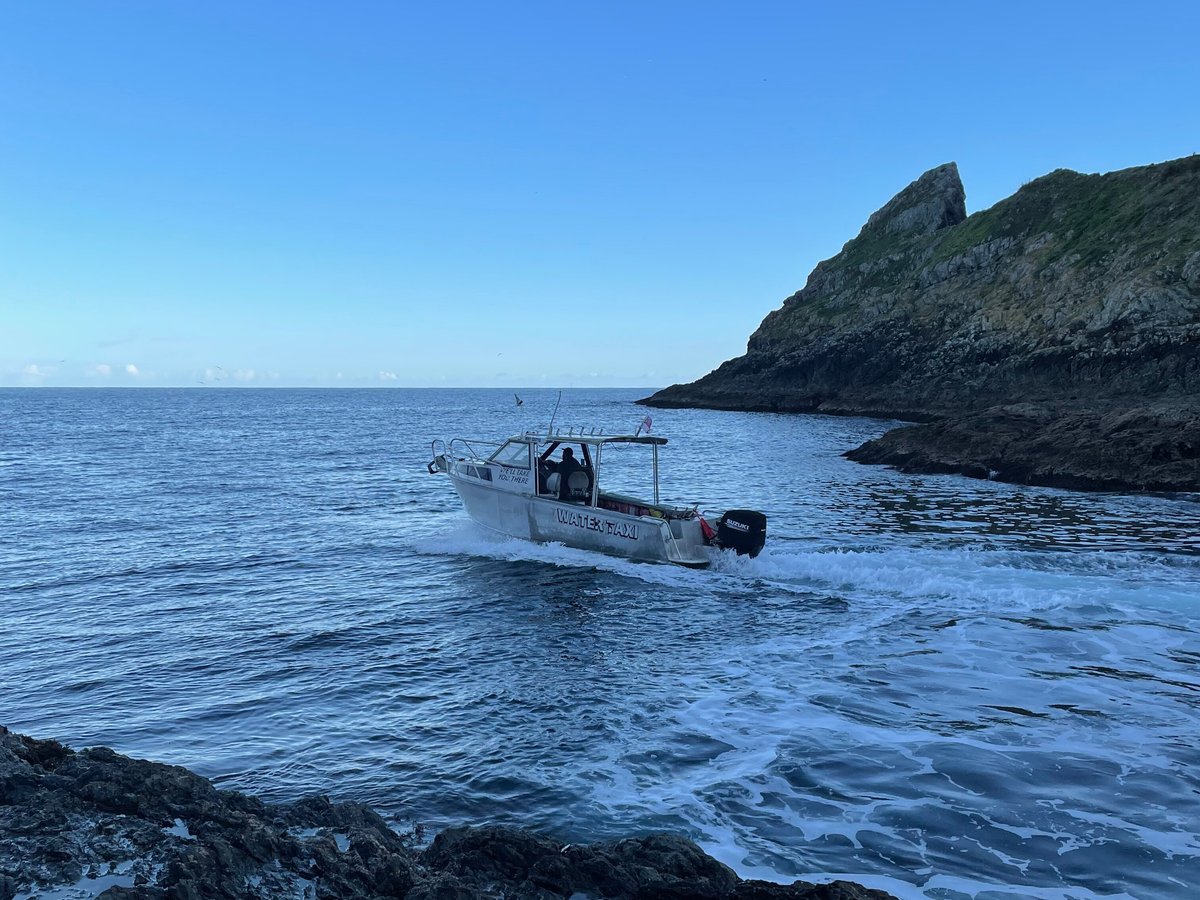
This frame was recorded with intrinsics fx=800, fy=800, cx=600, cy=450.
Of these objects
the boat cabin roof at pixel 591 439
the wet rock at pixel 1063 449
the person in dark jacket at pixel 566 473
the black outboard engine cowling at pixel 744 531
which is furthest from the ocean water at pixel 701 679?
the wet rock at pixel 1063 449

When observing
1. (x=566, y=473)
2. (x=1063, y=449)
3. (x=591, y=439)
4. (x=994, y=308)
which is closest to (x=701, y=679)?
(x=591, y=439)

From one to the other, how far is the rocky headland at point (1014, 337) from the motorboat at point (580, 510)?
17827 millimetres

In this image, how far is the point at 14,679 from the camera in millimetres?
11898

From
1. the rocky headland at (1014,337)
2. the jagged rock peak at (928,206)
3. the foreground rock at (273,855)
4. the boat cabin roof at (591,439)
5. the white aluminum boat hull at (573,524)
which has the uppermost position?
the jagged rock peak at (928,206)

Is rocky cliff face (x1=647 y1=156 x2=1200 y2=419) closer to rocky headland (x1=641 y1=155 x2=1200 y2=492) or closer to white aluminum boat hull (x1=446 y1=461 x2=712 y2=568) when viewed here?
rocky headland (x1=641 y1=155 x2=1200 y2=492)

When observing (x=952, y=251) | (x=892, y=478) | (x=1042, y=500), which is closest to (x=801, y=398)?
(x=952, y=251)

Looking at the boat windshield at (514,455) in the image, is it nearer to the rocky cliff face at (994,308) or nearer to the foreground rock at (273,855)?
the foreground rock at (273,855)

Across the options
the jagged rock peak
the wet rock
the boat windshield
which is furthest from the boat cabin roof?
the jagged rock peak

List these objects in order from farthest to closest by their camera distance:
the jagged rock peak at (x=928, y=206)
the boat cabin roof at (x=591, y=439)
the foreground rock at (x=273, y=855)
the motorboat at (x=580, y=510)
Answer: the jagged rock peak at (x=928, y=206) < the boat cabin roof at (x=591, y=439) < the motorboat at (x=580, y=510) < the foreground rock at (x=273, y=855)

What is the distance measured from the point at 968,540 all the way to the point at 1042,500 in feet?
26.9

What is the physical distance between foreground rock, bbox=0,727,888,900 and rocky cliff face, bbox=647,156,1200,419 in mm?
49449

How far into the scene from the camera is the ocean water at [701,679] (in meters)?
7.67

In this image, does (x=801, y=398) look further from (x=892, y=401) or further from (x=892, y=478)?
(x=892, y=478)

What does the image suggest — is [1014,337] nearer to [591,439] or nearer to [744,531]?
[744,531]
